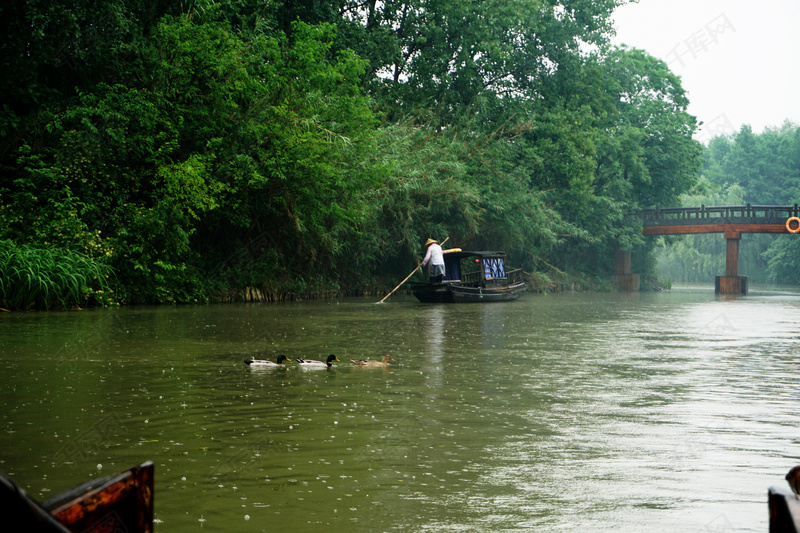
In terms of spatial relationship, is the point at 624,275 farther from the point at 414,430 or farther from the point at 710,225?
the point at 414,430

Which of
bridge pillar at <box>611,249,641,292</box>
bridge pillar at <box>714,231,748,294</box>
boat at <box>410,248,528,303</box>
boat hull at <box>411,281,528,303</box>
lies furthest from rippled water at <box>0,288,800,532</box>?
bridge pillar at <box>611,249,641,292</box>

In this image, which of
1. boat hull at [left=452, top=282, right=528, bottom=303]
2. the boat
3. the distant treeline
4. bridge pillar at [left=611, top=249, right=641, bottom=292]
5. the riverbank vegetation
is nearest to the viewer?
the riverbank vegetation

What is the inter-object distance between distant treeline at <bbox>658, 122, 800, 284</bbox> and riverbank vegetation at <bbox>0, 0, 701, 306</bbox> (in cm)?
2224

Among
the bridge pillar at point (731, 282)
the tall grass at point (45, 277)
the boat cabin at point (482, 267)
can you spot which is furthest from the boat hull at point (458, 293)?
the bridge pillar at point (731, 282)

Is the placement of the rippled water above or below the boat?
below

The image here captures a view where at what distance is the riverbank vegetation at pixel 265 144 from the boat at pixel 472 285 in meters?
2.55

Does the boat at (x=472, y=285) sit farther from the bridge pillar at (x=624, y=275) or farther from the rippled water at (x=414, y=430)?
the bridge pillar at (x=624, y=275)

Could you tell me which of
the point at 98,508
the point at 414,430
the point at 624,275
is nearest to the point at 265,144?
the point at 414,430

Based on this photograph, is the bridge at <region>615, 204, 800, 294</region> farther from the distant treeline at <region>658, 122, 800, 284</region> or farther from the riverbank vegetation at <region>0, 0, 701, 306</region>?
the riverbank vegetation at <region>0, 0, 701, 306</region>

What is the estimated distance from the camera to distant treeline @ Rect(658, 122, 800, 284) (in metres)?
68.8

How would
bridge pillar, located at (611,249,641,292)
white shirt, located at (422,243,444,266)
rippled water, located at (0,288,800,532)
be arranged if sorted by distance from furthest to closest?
bridge pillar, located at (611,249,641,292) → white shirt, located at (422,243,444,266) → rippled water, located at (0,288,800,532)

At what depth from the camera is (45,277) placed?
68.3ft

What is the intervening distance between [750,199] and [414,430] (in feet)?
282

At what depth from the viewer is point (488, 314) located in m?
23.6
